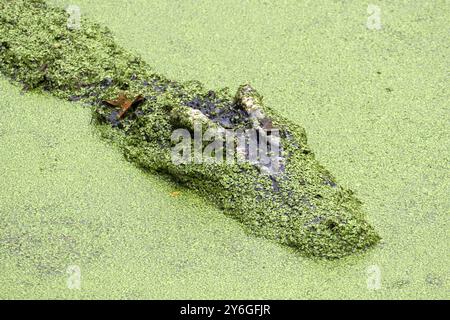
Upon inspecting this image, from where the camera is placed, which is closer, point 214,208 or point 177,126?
point 214,208

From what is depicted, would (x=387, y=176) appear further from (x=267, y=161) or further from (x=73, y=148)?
(x=73, y=148)

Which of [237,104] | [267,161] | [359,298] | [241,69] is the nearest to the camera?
[359,298]

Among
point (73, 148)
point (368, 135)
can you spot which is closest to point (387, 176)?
point (368, 135)

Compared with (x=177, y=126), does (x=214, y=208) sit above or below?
below

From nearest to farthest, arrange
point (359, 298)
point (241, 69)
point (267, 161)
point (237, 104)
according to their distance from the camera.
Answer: point (359, 298), point (267, 161), point (237, 104), point (241, 69)
